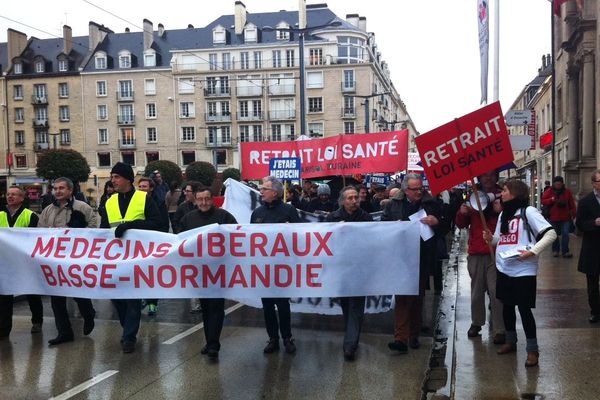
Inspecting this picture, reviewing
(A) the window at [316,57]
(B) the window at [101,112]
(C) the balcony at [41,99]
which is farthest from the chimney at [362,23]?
(C) the balcony at [41,99]

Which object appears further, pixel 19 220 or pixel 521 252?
pixel 19 220

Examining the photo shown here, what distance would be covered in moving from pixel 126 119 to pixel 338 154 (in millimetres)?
65552

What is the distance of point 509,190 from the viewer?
5602mm

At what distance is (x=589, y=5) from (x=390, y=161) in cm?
1337

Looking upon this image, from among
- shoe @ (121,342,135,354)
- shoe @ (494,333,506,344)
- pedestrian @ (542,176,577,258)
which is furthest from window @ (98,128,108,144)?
Result: shoe @ (494,333,506,344)

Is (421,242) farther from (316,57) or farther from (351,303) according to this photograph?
(316,57)

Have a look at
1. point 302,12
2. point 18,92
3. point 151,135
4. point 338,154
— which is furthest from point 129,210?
point 18,92

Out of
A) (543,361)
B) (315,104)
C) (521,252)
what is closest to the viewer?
(521,252)

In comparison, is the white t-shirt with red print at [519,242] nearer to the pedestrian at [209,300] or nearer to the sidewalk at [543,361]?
the sidewalk at [543,361]

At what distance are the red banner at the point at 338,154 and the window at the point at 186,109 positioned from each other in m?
61.7

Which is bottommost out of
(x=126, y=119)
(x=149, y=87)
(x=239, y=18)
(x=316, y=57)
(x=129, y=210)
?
(x=129, y=210)

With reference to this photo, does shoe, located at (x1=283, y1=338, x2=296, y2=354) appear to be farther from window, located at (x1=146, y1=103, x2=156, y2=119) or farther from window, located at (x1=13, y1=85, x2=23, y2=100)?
window, located at (x1=13, y1=85, x2=23, y2=100)

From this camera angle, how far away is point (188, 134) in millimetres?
71938

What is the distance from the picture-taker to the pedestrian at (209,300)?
5980 mm
